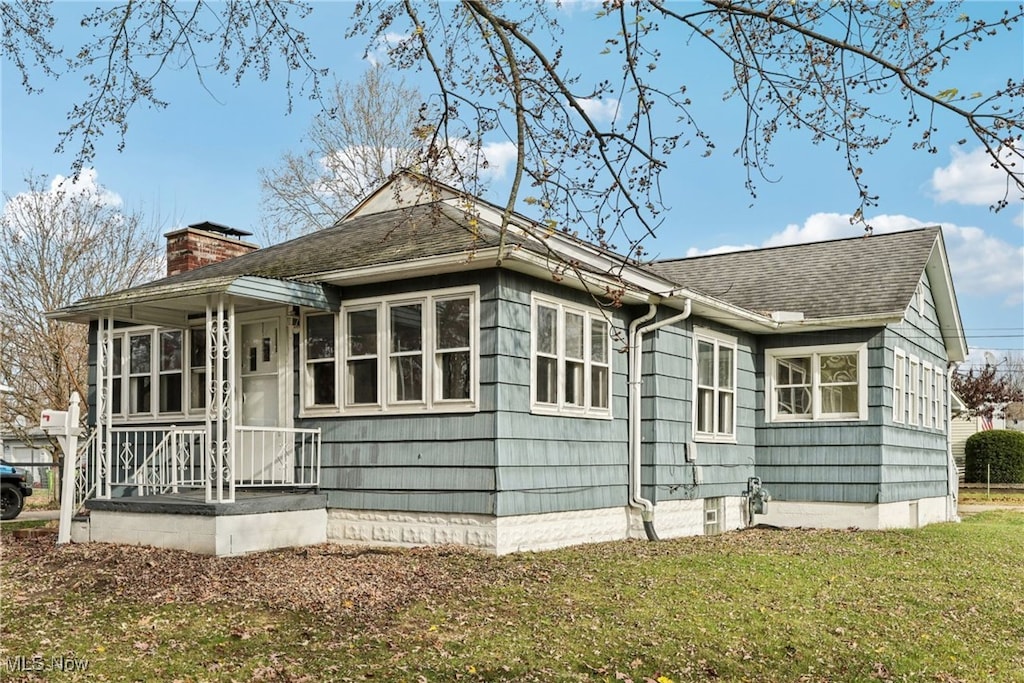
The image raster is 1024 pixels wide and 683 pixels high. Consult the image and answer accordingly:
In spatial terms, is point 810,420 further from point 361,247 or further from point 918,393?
point 361,247

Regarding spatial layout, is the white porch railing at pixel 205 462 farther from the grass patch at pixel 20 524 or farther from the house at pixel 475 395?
the grass patch at pixel 20 524

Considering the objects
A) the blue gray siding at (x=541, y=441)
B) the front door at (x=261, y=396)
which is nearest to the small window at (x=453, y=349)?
the blue gray siding at (x=541, y=441)

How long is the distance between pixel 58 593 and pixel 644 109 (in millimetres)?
6260

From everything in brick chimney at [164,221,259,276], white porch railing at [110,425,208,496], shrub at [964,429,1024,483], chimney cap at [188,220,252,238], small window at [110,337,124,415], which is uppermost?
chimney cap at [188,220,252,238]

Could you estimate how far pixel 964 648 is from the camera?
22.4ft

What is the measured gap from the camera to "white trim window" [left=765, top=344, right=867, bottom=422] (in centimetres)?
1456

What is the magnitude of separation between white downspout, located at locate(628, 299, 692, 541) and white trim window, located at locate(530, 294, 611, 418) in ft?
1.47

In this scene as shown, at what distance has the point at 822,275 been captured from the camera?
16.0 metres

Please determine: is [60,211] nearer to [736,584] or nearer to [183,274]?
[183,274]

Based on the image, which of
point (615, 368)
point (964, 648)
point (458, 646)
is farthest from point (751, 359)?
point (458, 646)

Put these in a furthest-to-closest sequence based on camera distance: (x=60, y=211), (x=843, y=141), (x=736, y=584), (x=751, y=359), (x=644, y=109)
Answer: (x=60, y=211), (x=751, y=359), (x=736, y=584), (x=644, y=109), (x=843, y=141)

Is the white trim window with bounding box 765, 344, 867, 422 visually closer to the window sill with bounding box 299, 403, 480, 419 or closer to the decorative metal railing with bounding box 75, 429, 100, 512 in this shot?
the window sill with bounding box 299, 403, 480, 419

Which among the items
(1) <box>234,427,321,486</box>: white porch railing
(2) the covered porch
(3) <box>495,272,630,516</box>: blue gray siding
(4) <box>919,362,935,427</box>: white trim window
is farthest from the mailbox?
(4) <box>919,362,935,427</box>: white trim window

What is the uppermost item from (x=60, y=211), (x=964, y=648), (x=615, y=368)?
(x=60, y=211)
